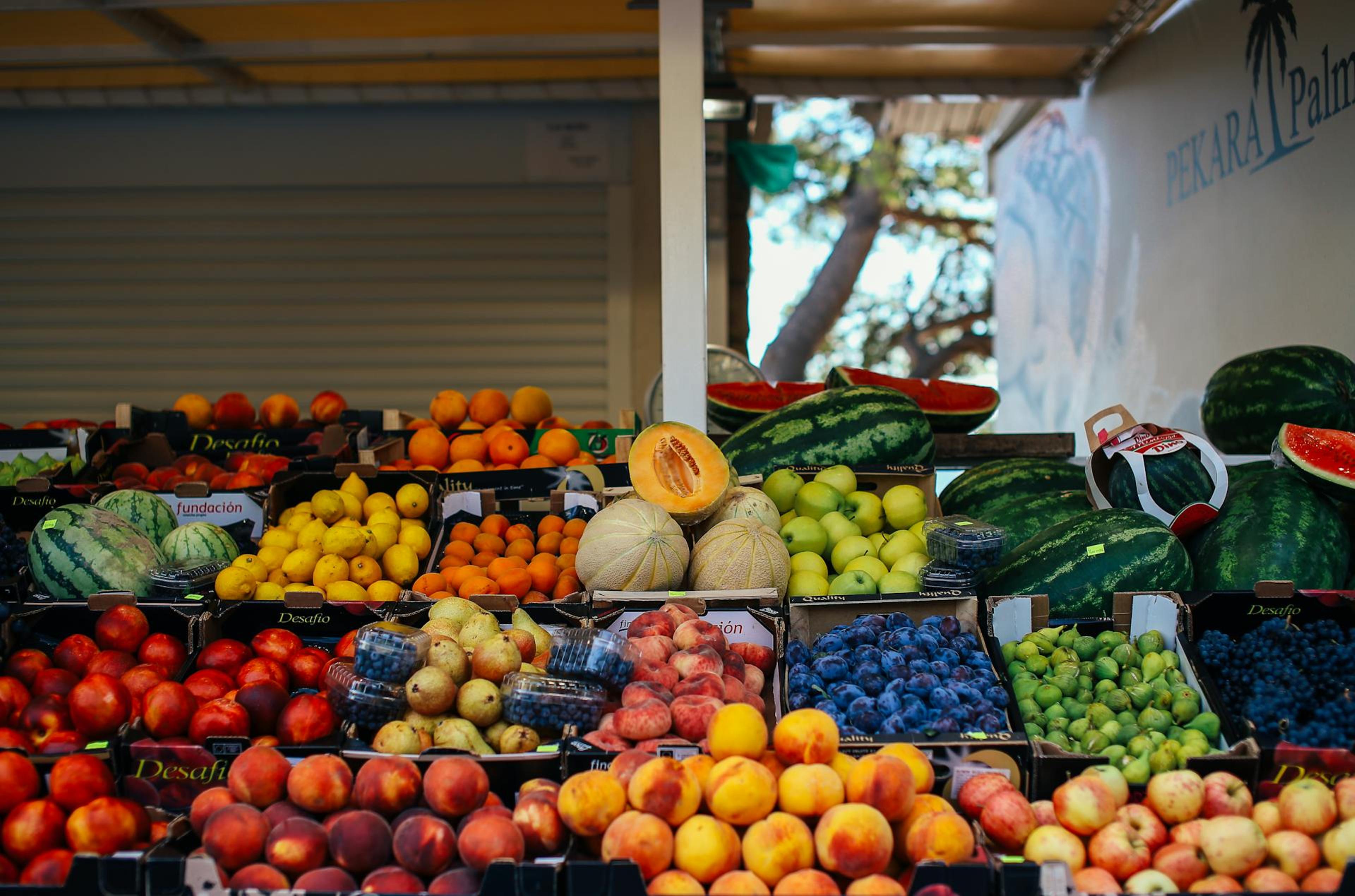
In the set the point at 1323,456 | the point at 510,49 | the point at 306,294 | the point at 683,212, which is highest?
the point at 510,49

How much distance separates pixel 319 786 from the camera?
190 cm

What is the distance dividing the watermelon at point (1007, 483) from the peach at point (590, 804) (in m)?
2.18

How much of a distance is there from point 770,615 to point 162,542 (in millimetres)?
1860

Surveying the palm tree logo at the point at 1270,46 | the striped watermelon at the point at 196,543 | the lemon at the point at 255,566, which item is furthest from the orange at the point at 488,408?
the palm tree logo at the point at 1270,46

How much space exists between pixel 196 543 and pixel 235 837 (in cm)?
151

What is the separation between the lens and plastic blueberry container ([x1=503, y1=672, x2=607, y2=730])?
2.14m

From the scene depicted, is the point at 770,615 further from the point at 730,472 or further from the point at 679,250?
the point at 679,250

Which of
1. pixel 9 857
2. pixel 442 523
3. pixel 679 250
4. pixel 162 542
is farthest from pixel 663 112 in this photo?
pixel 9 857

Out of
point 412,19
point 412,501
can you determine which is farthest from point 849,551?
point 412,19

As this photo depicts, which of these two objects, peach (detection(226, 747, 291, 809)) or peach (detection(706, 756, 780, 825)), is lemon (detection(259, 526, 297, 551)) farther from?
peach (detection(706, 756, 780, 825))

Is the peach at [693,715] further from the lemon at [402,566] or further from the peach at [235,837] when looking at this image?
the lemon at [402,566]

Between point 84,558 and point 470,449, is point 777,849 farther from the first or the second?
point 470,449

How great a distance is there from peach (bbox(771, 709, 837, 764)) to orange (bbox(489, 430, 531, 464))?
87.2 inches

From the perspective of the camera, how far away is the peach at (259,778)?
1.92m
